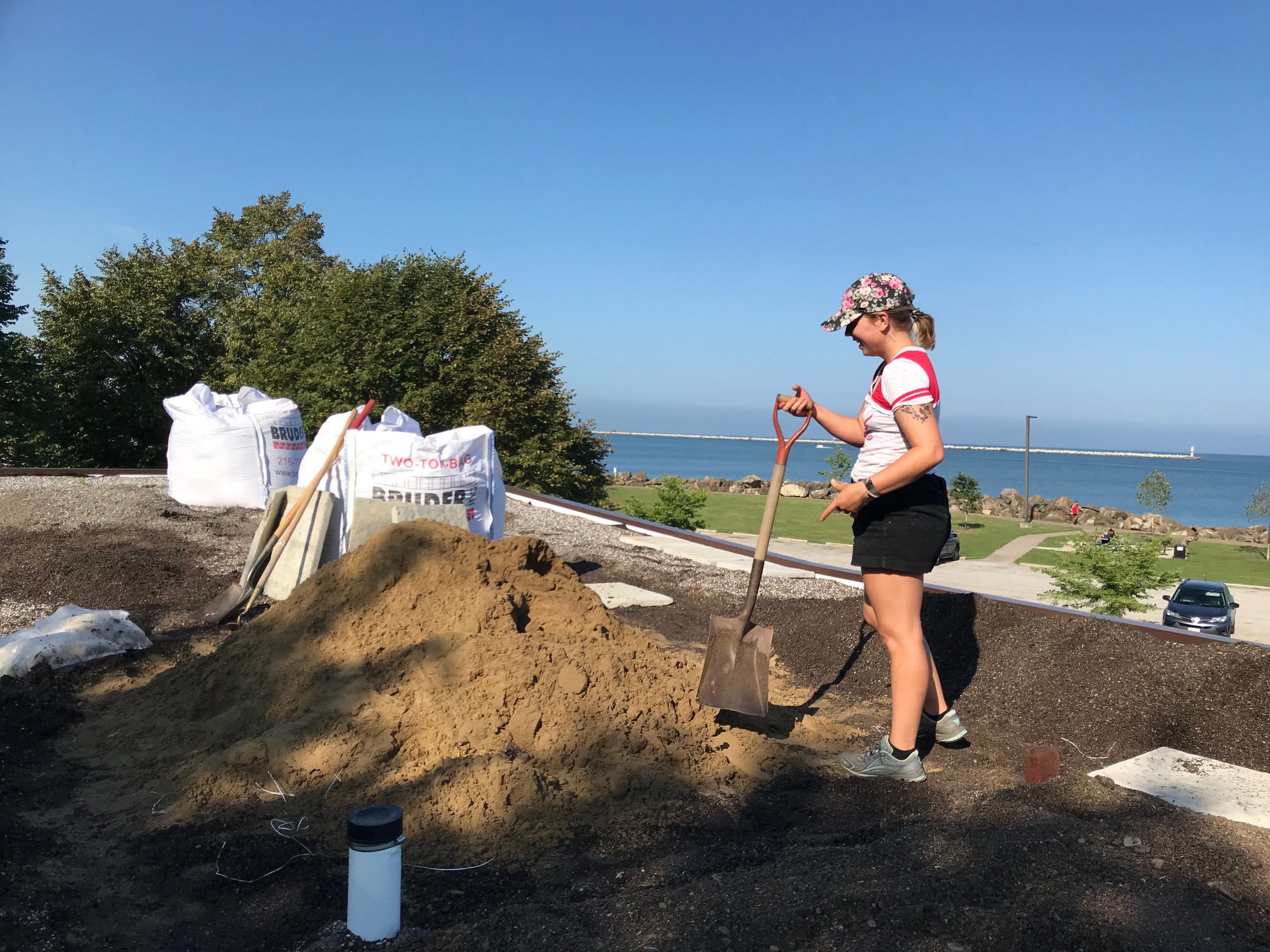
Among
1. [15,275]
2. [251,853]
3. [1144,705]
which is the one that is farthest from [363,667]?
[15,275]

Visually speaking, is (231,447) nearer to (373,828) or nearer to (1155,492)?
(373,828)

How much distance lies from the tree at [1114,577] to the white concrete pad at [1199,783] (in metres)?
9.75

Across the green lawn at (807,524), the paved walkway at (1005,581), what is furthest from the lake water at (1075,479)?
the paved walkway at (1005,581)

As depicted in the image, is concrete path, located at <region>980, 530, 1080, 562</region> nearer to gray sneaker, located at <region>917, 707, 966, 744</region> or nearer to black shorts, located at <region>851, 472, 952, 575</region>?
gray sneaker, located at <region>917, 707, 966, 744</region>

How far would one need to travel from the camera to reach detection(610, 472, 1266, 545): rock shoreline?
136ft

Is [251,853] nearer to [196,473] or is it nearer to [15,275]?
[196,473]

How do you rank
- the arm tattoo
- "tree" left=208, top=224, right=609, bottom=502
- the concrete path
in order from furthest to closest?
1. the concrete path
2. "tree" left=208, top=224, right=609, bottom=502
3. the arm tattoo

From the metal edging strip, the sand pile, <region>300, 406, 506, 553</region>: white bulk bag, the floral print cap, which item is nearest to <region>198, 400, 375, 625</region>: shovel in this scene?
<region>300, 406, 506, 553</region>: white bulk bag

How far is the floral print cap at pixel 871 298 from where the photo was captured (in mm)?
3230

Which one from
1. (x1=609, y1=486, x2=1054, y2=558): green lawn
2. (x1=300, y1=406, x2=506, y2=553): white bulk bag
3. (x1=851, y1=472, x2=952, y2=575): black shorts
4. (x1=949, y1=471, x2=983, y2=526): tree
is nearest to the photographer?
(x1=851, y1=472, x2=952, y2=575): black shorts

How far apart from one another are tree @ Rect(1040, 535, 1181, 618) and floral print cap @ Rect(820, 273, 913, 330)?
1052cm

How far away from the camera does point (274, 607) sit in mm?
4230

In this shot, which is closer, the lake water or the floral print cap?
the floral print cap

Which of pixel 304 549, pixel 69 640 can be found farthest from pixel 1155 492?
pixel 69 640
